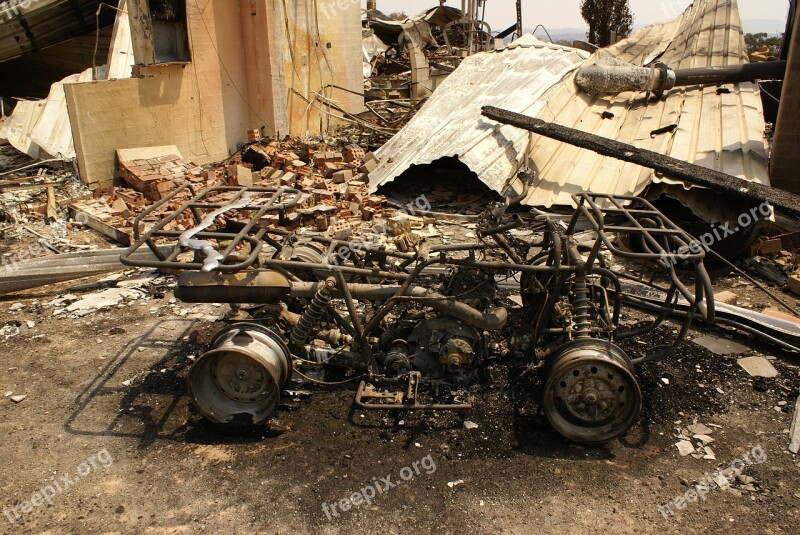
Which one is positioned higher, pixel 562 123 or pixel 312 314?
pixel 562 123

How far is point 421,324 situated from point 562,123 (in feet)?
20.8

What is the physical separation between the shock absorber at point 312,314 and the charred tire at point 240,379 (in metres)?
0.22

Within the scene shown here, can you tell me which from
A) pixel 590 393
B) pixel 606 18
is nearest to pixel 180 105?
pixel 590 393

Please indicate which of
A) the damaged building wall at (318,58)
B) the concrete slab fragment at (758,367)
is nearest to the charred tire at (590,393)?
the concrete slab fragment at (758,367)

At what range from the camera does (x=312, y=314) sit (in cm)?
455

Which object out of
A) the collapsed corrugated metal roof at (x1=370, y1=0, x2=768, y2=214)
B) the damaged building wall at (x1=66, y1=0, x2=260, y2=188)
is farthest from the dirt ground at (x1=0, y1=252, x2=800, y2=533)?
the damaged building wall at (x1=66, y1=0, x2=260, y2=188)

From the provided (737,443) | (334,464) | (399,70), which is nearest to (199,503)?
(334,464)

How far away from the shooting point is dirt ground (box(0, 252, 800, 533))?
3663 mm

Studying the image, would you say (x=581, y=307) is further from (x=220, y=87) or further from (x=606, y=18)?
(x=606, y=18)

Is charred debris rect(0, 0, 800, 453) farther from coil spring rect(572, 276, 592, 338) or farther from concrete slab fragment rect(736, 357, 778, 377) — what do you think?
concrete slab fragment rect(736, 357, 778, 377)

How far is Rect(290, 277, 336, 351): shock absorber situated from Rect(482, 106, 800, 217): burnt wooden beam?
184 inches

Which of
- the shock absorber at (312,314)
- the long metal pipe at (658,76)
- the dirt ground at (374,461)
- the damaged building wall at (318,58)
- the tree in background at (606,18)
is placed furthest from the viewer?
the tree in background at (606,18)

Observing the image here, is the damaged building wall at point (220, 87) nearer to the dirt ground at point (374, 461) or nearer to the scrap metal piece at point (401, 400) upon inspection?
the dirt ground at point (374, 461)

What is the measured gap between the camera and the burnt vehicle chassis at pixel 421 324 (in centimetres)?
421
